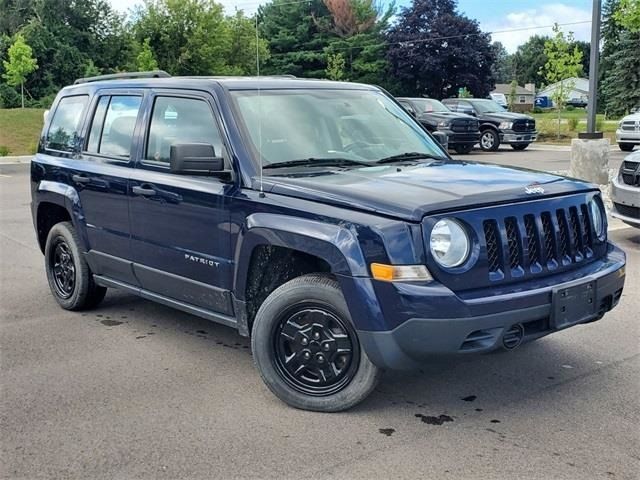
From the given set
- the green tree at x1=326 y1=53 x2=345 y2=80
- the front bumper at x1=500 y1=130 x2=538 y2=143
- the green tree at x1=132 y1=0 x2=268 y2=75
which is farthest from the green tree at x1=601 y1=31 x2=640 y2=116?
the front bumper at x1=500 y1=130 x2=538 y2=143

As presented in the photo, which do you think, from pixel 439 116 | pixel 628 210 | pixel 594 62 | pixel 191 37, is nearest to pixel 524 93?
pixel 191 37

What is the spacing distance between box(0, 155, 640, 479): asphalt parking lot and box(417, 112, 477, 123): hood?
18141mm

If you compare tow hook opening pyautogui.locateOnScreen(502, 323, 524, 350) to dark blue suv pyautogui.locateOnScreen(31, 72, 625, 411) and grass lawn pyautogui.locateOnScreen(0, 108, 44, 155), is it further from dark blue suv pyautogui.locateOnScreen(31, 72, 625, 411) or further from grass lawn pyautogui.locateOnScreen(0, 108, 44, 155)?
grass lawn pyautogui.locateOnScreen(0, 108, 44, 155)

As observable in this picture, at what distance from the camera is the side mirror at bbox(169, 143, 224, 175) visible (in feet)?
14.4

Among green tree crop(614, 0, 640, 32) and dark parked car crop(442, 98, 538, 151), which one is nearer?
green tree crop(614, 0, 640, 32)

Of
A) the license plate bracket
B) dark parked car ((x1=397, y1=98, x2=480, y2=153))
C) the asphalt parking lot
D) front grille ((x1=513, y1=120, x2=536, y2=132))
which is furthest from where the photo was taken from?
front grille ((x1=513, y1=120, x2=536, y2=132))

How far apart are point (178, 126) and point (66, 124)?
1.70 m

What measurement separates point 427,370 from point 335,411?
93cm

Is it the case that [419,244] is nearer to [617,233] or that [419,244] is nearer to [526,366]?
[526,366]

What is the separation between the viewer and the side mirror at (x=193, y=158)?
14.4ft

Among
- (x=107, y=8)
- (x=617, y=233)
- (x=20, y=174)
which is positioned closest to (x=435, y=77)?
(x=107, y=8)

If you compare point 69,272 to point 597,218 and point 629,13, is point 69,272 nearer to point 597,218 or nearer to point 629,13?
point 597,218

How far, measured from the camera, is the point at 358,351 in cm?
Answer: 395

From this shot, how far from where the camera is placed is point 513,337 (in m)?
3.84
